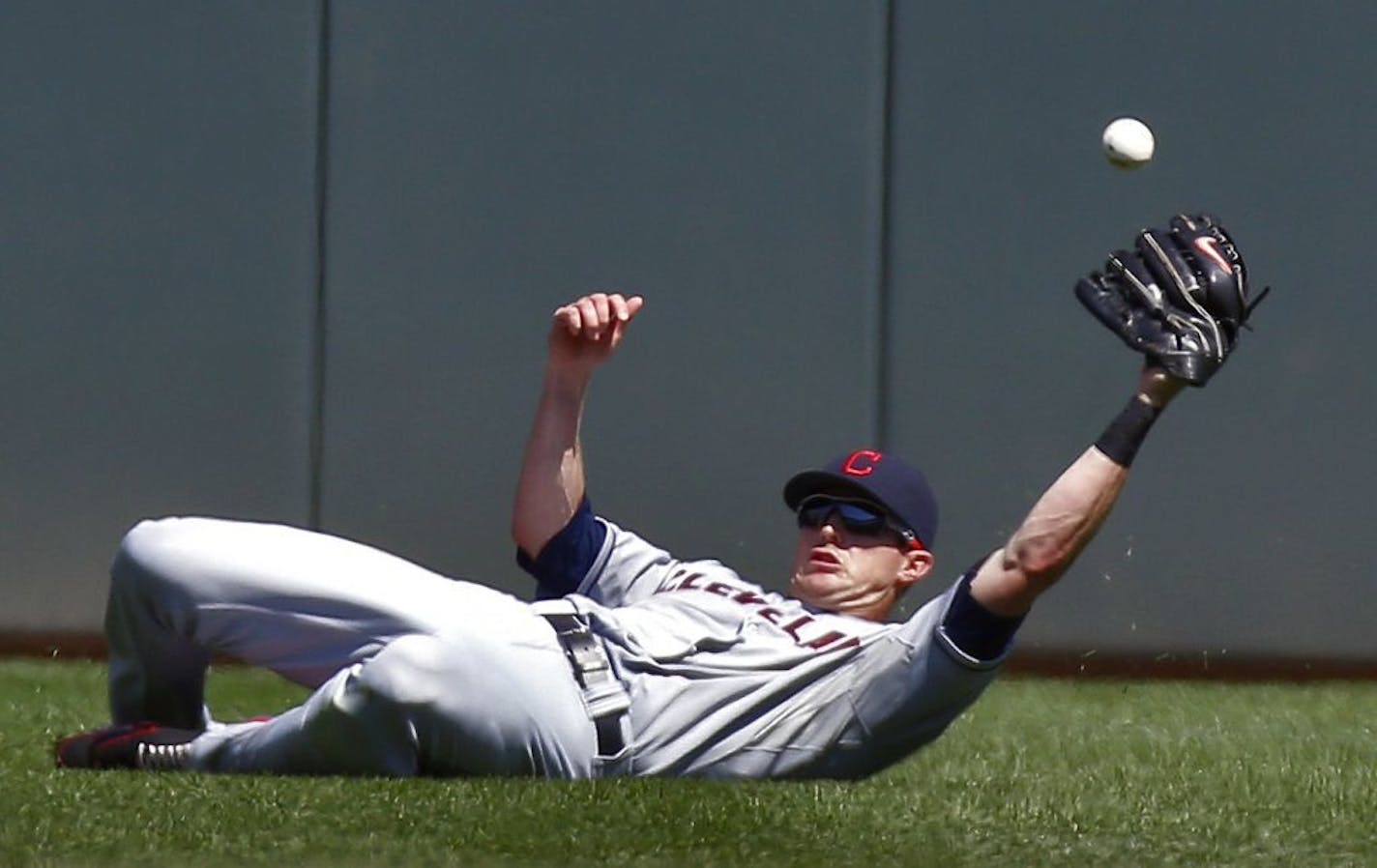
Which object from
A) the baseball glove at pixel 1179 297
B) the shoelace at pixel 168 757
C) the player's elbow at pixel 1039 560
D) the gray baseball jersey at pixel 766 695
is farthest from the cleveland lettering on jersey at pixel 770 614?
the shoelace at pixel 168 757

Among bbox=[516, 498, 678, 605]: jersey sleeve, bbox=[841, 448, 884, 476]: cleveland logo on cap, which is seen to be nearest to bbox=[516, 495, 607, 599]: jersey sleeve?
bbox=[516, 498, 678, 605]: jersey sleeve

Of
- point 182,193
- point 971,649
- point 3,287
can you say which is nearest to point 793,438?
point 182,193

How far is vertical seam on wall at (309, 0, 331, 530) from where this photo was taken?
25.4 ft

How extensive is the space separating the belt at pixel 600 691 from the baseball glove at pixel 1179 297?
3.34 feet

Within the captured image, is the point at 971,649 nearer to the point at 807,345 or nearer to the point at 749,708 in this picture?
the point at 749,708

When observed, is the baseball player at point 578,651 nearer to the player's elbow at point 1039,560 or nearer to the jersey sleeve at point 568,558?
the player's elbow at point 1039,560

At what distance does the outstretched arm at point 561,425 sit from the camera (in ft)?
15.1

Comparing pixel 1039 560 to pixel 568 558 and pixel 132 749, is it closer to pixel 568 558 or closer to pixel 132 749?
pixel 568 558

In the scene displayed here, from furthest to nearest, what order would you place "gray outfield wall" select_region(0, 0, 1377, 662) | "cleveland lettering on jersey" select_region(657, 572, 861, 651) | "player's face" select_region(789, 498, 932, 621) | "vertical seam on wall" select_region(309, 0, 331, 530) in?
"vertical seam on wall" select_region(309, 0, 331, 530)
"gray outfield wall" select_region(0, 0, 1377, 662)
"player's face" select_region(789, 498, 932, 621)
"cleveland lettering on jersey" select_region(657, 572, 861, 651)

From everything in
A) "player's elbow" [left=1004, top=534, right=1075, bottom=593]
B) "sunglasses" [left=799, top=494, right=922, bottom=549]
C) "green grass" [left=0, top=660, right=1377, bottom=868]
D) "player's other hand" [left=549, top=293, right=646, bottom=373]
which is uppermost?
"player's other hand" [left=549, top=293, right=646, bottom=373]

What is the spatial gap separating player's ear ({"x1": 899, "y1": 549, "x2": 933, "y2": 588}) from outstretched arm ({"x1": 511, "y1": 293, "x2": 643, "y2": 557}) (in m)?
0.62

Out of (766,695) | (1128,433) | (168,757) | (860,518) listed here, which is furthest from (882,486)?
(168,757)

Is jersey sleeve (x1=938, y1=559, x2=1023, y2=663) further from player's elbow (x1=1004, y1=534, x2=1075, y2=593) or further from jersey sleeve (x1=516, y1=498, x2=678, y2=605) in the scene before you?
jersey sleeve (x1=516, y1=498, x2=678, y2=605)

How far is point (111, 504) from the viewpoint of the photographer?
25.8 ft
